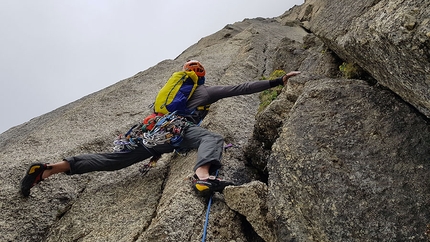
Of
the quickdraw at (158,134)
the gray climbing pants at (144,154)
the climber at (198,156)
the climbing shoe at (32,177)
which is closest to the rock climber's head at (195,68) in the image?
the climber at (198,156)

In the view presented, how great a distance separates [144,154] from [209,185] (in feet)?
9.18

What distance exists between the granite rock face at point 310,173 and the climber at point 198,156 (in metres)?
0.38

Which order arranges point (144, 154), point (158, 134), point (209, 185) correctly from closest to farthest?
point (209, 185), point (158, 134), point (144, 154)

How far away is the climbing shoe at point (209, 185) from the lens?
274 inches

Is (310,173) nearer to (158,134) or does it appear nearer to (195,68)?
(158,134)

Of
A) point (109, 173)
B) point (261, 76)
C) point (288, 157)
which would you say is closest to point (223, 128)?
point (109, 173)

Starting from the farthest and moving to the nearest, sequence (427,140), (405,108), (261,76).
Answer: (261,76), (405,108), (427,140)

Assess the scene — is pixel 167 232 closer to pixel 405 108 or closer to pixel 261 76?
pixel 405 108

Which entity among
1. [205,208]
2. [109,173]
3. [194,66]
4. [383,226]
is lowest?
[383,226]

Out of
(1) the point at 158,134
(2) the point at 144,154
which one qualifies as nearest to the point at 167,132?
(1) the point at 158,134

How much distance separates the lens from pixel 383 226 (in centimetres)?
495

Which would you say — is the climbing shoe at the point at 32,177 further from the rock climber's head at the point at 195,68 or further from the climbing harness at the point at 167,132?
the rock climber's head at the point at 195,68

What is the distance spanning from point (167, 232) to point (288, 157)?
2.50 meters

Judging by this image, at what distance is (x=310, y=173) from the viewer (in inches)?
227
